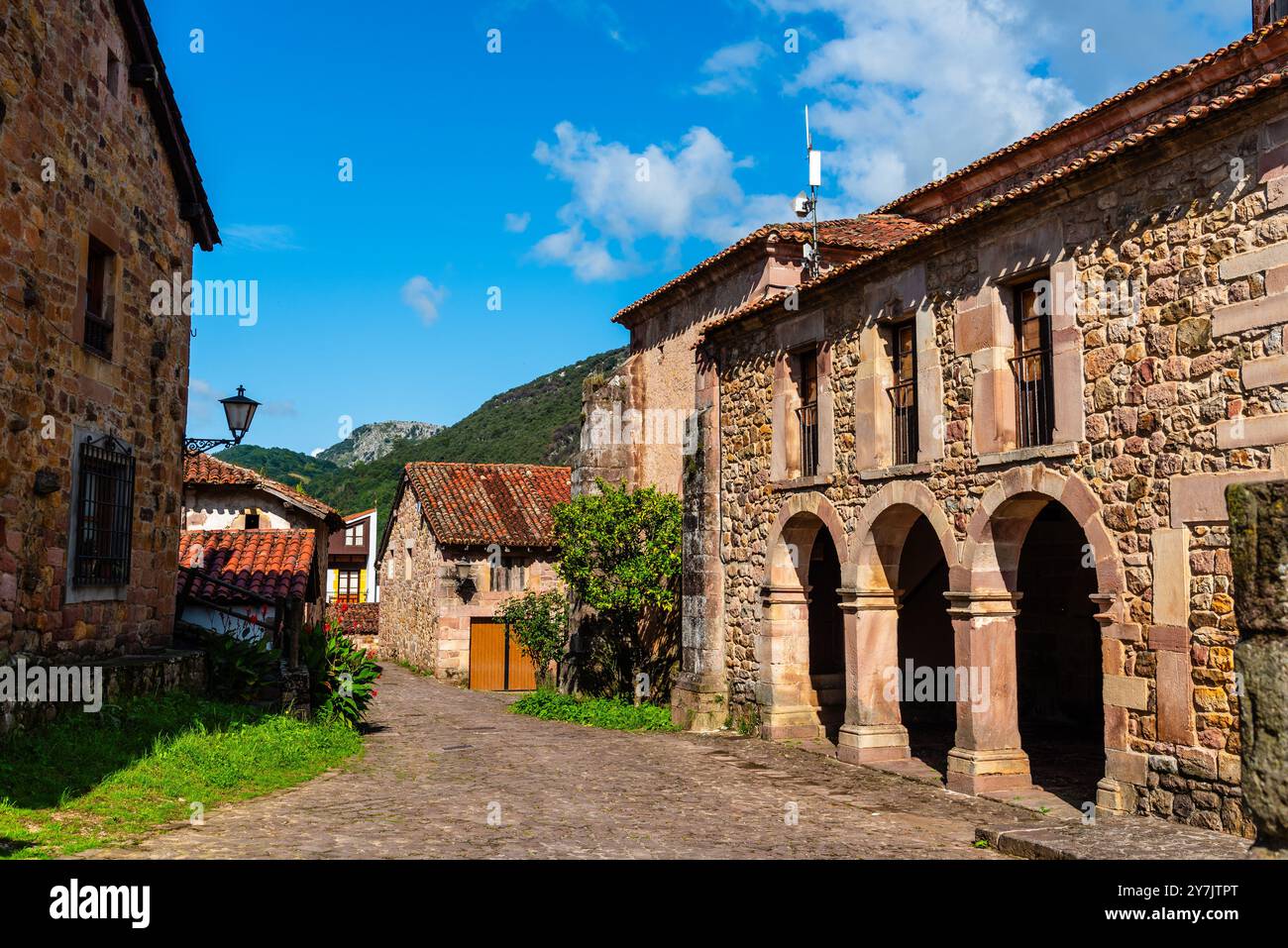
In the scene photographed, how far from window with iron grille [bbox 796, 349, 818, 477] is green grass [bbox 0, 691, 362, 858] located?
688cm

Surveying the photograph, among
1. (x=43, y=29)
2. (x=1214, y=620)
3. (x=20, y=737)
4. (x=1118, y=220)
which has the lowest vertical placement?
(x=20, y=737)

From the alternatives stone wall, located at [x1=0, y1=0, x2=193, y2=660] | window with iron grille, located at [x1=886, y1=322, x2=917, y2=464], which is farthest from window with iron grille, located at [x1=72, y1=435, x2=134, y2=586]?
window with iron grille, located at [x1=886, y1=322, x2=917, y2=464]

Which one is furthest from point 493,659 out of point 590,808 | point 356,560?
point 356,560

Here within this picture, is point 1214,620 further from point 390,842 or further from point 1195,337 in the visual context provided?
point 390,842

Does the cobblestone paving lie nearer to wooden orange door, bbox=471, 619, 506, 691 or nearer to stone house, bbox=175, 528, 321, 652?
stone house, bbox=175, 528, 321, 652

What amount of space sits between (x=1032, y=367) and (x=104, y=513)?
9.58 meters

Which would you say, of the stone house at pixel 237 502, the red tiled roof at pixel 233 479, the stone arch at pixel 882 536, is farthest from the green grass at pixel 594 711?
the red tiled roof at pixel 233 479

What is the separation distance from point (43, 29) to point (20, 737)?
616 centimetres

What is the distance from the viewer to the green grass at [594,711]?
16.0 meters

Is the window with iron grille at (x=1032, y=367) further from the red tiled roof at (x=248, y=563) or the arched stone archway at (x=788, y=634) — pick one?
the red tiled roof at (x=248, y=563)

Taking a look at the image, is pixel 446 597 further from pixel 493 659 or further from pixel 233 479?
pixel 233 479

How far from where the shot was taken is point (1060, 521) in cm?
1505

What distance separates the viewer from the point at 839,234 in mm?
16938
